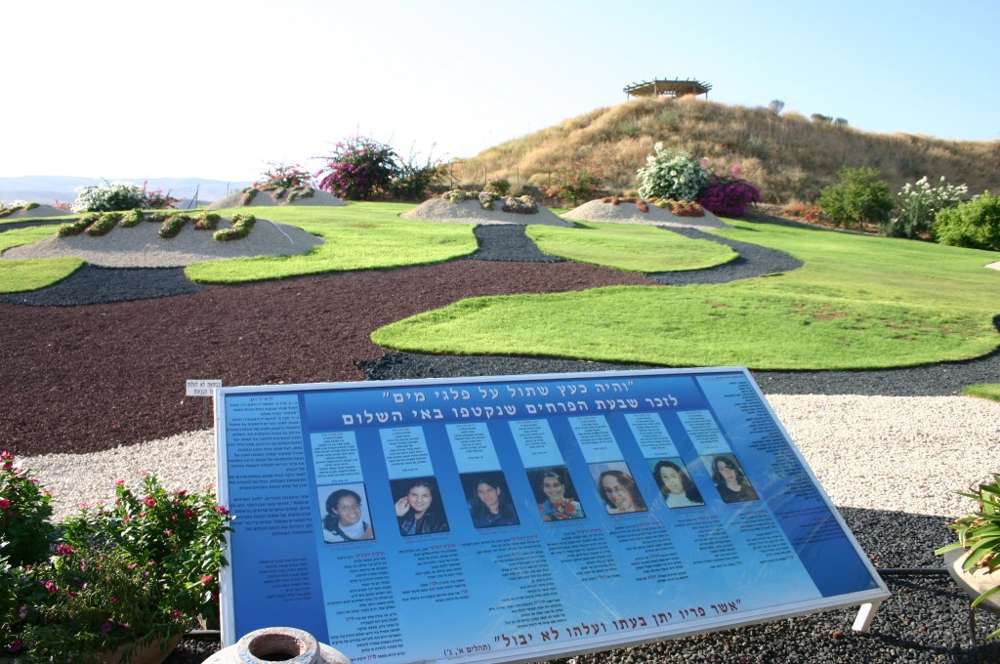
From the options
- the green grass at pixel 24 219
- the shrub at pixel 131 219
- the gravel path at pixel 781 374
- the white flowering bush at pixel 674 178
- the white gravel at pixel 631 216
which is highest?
the white flowering bush at pixel 674 178

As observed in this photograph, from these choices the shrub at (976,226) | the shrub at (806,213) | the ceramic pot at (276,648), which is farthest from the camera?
the shrub at (806,213)

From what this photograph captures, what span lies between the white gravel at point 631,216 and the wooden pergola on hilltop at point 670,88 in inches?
1378

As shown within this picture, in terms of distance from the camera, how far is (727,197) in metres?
29.8

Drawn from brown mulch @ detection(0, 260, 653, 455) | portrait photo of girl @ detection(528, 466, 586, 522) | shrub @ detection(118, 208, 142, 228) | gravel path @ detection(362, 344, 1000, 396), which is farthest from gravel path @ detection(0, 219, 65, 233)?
portrait photo of girl @ detection(528, 466, 586, 522)

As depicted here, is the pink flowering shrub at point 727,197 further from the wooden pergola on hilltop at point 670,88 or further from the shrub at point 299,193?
the wooden pergola on hilltop at point 670,88

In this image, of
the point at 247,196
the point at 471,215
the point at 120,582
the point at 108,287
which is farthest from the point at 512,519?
the point at 247,196

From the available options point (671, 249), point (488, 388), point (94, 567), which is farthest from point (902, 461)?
point (671, 249)

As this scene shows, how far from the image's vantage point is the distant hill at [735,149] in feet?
144

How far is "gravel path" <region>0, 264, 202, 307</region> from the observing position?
12.6 m

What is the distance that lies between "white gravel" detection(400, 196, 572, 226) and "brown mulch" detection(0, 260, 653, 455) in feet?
28.4

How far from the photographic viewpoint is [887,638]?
4668 mm

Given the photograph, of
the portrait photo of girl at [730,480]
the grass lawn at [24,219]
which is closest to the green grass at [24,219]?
the grass lawn at [24,219]

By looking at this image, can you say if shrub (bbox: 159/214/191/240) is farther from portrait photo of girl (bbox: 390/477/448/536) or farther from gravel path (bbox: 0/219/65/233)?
portrait photo of girl (bbox: 390/477/448/536)

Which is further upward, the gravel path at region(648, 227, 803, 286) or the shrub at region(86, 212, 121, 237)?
the shrub at region(86, 212, 121, 237)
